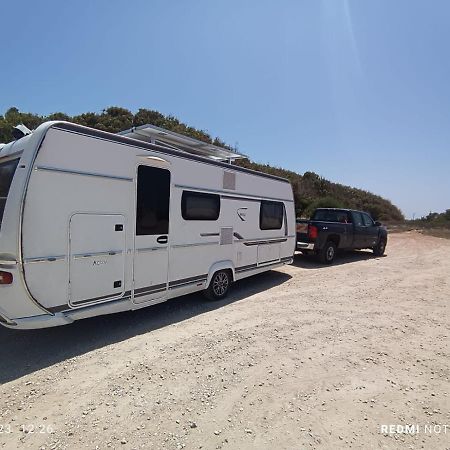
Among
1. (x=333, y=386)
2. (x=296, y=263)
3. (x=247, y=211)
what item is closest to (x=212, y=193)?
(x=247, y=211)

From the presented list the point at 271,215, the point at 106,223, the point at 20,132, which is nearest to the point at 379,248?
the point at 271,215

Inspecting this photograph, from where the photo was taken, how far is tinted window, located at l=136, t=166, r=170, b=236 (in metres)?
4.63

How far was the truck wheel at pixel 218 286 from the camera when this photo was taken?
616 centimetres

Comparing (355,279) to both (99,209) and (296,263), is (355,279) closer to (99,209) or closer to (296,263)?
(296,263)

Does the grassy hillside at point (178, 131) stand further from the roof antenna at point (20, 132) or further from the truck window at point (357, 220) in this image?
the roof antenna at point (20, 132)

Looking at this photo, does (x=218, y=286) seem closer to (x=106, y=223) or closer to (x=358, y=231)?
(x=106, y=223)

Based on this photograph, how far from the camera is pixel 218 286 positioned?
6309 mm

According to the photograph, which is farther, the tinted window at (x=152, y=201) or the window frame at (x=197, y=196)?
the window frame at (x=197, y=196)

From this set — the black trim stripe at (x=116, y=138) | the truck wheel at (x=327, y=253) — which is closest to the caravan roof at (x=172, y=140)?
the black trim stripe at (x=116, y=138)

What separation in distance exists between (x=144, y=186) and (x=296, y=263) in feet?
24.5

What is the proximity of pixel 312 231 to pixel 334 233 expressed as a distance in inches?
36.0

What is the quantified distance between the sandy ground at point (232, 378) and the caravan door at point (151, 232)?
0.62m

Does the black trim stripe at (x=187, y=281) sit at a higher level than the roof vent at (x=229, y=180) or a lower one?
lower

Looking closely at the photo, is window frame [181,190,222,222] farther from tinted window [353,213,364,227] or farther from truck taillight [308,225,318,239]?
tinted window [353,213,364,227]
